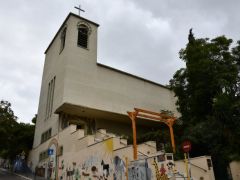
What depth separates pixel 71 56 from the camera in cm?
2930

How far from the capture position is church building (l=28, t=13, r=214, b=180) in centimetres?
2139

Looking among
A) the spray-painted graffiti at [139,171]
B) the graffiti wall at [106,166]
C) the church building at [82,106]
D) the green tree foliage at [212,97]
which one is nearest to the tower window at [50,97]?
the church building at [82,106]

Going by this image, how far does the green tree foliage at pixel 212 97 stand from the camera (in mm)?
18844

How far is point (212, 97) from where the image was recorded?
21625 millimetres

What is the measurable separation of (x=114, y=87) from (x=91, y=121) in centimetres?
461

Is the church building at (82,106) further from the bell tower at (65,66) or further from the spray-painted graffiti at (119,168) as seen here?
the spray-painted graffiti at (119,168)

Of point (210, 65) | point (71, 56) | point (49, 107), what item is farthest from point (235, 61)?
point (49, 107)

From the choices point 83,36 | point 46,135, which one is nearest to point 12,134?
point 46,135

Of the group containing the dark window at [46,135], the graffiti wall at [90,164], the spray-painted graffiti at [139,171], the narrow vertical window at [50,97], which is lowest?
the spray-painted graffiti at [139,171]

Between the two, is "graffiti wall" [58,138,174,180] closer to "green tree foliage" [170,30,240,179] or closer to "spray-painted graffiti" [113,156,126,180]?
"spray-painted graffiti" [113,156,126,180]

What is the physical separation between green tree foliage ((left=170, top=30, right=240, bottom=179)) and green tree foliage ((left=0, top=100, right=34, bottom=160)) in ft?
59.5

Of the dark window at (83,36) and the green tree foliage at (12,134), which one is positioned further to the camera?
the dark window at (83,36)

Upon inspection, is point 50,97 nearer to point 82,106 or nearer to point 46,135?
point 46,135

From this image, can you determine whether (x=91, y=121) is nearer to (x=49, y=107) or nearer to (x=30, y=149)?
(x=49, y=107)
